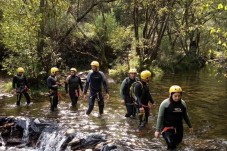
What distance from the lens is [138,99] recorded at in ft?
42.1

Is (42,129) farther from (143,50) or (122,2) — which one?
(122,2)

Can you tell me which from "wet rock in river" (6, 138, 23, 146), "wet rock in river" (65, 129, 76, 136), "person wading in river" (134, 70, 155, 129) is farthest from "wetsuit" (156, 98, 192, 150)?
"wet rock in river" (6, 138, 23, 146)

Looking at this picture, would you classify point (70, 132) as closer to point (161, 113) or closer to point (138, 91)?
point (138, 91)

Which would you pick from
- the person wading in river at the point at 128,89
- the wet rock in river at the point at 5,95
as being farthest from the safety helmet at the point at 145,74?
the wet rock in river at the point at 5,95

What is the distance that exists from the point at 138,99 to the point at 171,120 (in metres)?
3.31

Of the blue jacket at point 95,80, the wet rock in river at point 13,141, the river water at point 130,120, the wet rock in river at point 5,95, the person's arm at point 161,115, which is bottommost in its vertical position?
the wet rock in river at point 13,141

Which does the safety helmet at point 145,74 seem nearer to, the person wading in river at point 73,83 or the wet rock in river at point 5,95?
the person wading in river at point 73,83

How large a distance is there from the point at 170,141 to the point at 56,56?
15261mm

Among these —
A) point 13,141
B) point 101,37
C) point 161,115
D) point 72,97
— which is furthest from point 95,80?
point 101,37

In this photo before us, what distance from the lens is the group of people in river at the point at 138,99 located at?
31.2 ft

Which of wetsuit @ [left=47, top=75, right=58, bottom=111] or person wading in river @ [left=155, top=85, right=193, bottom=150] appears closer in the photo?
person wading in river @ [left=155, top=85, right=193, bottom=150]

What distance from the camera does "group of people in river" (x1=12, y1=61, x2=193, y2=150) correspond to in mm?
9500

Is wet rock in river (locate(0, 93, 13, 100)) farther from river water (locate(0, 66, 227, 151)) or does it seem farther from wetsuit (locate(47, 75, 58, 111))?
wetsuit (locate(47, 75, 58, 111))

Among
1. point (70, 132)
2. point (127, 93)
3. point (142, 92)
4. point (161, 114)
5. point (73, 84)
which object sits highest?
point (73, 84)
